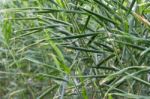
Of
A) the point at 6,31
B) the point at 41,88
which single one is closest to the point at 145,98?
the point at 6,31

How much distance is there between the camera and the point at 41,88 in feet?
9.73

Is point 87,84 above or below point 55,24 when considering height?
below

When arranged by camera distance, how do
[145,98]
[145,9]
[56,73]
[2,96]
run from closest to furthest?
[145,98] < [145,9] < [56,73] < [2,96]

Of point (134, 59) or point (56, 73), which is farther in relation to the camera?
point (56, 73)

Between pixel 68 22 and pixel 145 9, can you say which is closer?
pixel 145 9

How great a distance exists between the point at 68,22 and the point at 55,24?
0.19 ft

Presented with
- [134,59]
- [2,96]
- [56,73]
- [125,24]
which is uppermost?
[125,24]

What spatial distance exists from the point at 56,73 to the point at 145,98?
36.4 inches

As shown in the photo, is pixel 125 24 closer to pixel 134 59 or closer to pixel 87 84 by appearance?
pixel 134 59

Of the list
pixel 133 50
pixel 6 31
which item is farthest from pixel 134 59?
pixel 6 31

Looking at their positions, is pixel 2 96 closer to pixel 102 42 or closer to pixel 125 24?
pixel 102 42

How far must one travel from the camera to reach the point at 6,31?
1.99 m

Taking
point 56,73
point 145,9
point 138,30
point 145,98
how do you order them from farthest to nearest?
point 56,73 < point 138,30 < point 145,9 < point 145,98

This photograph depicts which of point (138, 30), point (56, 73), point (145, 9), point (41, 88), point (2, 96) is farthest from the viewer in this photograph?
point (2, 96)
